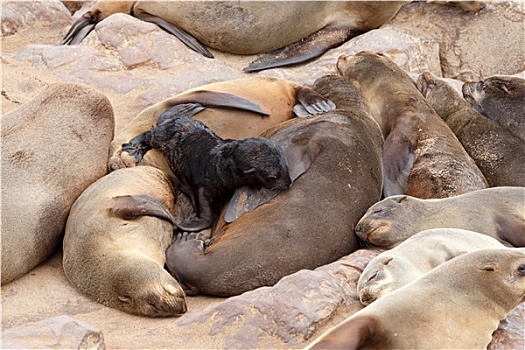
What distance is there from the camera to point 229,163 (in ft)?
18.4

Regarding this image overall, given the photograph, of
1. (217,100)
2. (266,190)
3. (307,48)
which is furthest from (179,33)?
(266,190)

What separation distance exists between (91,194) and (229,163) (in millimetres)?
800

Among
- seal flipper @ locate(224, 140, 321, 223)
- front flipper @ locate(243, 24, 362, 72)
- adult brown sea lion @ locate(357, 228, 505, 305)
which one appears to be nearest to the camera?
adult brown sea lion @ locate(357, 228, 505, 305)

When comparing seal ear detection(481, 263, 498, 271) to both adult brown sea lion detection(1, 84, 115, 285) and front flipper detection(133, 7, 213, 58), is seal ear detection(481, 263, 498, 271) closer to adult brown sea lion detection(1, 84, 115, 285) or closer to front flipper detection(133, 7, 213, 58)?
adult brown sea lion detection(1, 84, 115, 285)

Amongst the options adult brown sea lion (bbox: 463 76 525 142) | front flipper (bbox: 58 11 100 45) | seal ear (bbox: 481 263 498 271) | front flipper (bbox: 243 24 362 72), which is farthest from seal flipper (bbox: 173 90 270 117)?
seal ear (bbox: 481 263 498 271)

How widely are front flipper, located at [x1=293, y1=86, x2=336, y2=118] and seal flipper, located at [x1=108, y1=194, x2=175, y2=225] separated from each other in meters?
1.37

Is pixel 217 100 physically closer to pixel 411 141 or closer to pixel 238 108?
pixel 238 108

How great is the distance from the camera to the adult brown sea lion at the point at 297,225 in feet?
16.4

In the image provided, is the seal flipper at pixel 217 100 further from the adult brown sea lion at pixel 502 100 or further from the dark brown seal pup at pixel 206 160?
the adult brown sea lion at pixel 502 100

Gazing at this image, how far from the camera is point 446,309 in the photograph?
353 centimetres

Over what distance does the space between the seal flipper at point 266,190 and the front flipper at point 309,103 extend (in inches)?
27.2

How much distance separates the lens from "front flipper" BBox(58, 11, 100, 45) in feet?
27.3

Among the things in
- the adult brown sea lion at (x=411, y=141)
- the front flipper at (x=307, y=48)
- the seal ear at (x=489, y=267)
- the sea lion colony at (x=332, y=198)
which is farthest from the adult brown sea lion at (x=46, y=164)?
the seal ear at (x=489, y=267)

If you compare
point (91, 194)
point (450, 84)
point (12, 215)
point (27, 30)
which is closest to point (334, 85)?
point (450, 84)
